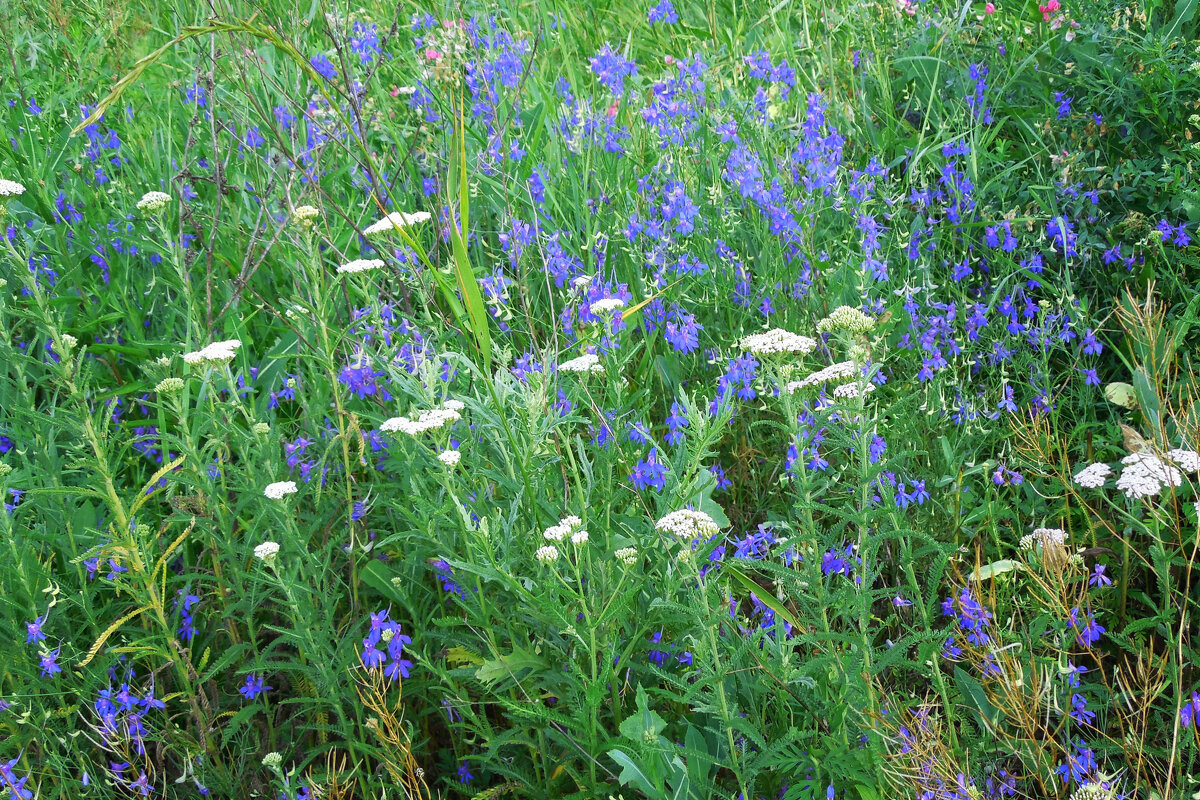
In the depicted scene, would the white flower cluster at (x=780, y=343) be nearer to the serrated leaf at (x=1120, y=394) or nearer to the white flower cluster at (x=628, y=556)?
the white flower cluster at (x=628, y=556)

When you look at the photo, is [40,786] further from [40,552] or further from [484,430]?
[484,430]

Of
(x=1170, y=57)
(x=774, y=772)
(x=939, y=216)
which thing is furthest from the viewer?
(x=939, y=216)

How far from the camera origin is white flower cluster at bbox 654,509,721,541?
1.56m

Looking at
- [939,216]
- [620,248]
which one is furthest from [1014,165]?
[620,248]

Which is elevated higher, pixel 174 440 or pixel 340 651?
pixel 174 440

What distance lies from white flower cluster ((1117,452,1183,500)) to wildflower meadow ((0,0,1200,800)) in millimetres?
13

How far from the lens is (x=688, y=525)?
1565 mm

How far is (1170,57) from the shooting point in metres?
3.04

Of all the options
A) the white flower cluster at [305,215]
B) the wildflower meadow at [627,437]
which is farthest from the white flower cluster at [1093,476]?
the white flower cluster at [305,215]

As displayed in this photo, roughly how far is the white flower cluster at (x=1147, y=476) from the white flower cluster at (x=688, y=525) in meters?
0.82

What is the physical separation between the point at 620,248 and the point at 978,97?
1.40 m

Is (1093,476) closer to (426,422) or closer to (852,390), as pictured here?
(852,390)

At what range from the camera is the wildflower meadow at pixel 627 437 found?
5.85 ft

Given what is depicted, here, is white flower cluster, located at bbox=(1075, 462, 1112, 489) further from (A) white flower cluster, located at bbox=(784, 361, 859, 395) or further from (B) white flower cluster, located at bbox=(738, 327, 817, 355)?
(B) white flower cluster, located at bbox=(738, 327, 817, 355)
